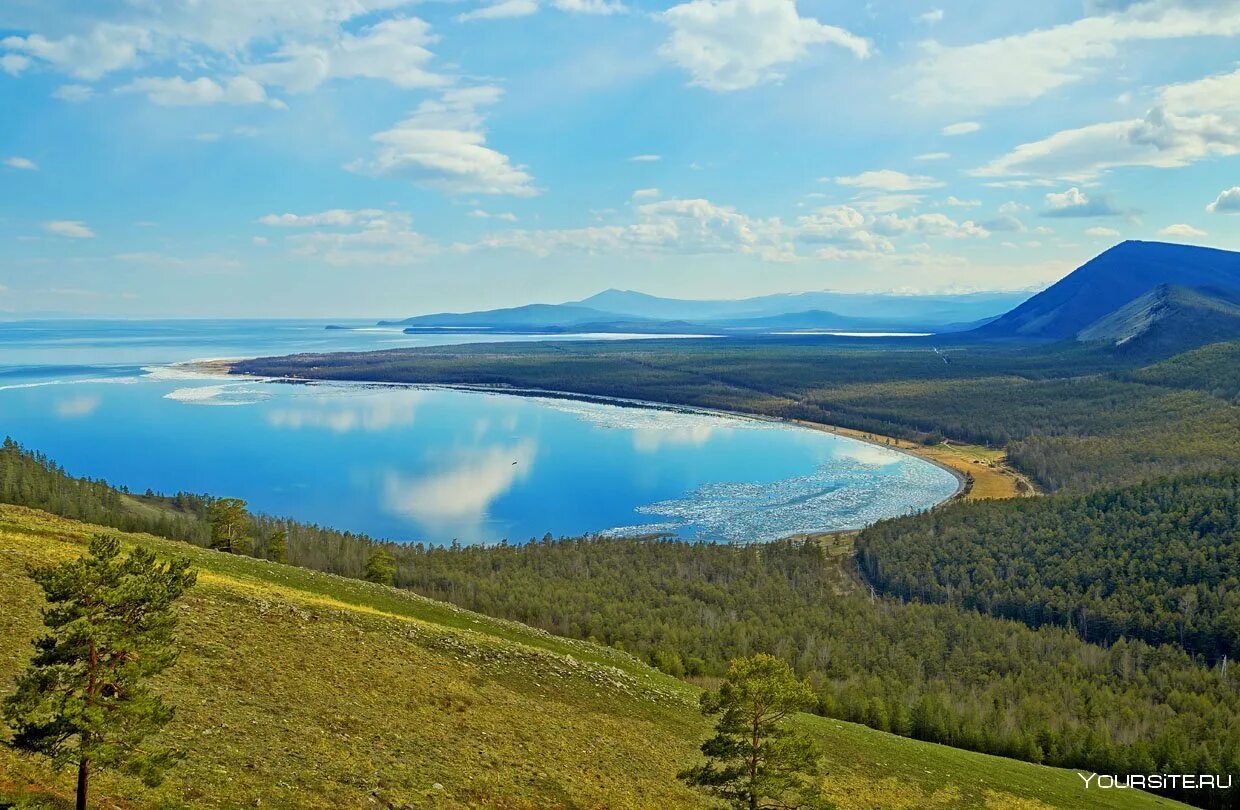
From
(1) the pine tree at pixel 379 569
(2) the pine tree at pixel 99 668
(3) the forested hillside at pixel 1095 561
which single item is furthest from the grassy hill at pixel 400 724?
(3) the forested hillside at pixel 1095 561

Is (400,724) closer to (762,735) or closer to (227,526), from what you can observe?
(762,735)

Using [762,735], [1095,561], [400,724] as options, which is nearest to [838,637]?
[1095,561]

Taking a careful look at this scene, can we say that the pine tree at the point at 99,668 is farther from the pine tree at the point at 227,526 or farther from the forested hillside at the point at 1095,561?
the forested hillside at the point at 1095,561

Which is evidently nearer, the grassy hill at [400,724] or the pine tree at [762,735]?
the grassy hill at [400,724]

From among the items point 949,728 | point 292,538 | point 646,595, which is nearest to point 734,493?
point 646,595

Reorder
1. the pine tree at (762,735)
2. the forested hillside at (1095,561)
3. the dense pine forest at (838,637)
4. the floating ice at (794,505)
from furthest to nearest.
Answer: the floating ice at (794,505) < the forested hillside at (1095,561) < the dense pine forest at (838,637) < the pine tree at (762,735)

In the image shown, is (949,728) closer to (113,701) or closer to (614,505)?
(113,701)
